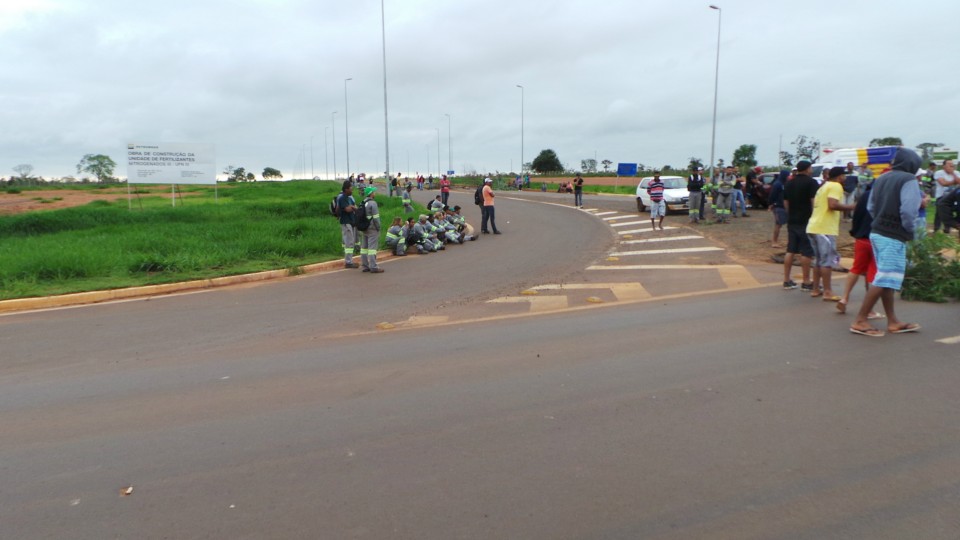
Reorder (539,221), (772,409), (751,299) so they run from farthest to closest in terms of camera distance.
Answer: (539,221) < (751,299) < (772,409)

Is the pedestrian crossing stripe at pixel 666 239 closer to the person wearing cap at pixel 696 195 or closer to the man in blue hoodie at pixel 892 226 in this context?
the person wearing cap at pixel 696 195

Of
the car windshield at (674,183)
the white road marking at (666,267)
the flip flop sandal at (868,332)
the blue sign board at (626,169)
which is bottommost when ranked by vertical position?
the white road marking at (666,267)

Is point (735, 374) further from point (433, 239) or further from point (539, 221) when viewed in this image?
point (539, 221)

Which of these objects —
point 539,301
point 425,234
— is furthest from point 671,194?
point 539,301

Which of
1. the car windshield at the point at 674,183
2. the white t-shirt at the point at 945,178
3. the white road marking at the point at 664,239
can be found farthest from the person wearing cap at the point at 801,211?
the car windshield at the point at 674,183

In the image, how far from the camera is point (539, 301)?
9.48m

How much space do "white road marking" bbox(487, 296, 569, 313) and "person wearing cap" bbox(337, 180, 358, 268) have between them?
16.4 ft

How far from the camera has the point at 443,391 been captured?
518 cm

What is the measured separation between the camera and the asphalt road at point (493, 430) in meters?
3.29

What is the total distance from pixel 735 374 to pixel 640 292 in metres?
4.65

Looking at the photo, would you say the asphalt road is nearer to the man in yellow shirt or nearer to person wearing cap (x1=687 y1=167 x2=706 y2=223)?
the man in yellow shirt

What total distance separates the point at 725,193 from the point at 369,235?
11.8m

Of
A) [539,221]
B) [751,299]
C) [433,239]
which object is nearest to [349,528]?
→ [751,299]

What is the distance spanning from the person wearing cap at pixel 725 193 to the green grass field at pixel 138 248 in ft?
33.8
